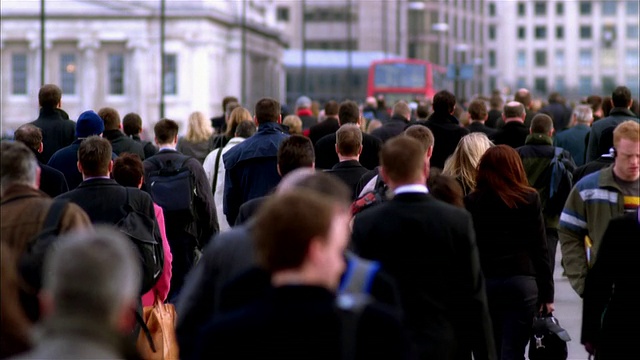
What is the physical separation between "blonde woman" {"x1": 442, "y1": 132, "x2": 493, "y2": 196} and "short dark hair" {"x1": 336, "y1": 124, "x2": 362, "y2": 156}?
651 millimetres

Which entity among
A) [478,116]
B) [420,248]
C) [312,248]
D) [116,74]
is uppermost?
[116,74]

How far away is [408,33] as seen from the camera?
393 ft

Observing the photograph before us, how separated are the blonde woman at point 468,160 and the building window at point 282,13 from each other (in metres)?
116

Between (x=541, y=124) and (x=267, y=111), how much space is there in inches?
101

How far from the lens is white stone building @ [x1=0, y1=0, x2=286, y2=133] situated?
83.7 metres

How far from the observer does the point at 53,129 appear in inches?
522

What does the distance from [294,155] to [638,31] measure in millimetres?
171647

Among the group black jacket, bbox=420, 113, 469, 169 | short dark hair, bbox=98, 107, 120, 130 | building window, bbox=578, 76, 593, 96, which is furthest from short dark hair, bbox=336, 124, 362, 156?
building window, bbox=578, 76, 593, 96

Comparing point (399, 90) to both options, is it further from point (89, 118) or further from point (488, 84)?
point (488, 84)

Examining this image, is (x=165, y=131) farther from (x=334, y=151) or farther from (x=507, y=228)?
(x=507, y=228)

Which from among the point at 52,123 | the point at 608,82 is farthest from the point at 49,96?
the point at 608,82

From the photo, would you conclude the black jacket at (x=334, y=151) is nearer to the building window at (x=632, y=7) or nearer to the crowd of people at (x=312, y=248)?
the crowd of people at (x=312, y=248)

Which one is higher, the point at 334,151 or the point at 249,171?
the point at 334,151

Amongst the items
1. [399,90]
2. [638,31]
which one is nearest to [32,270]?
[399,90]
